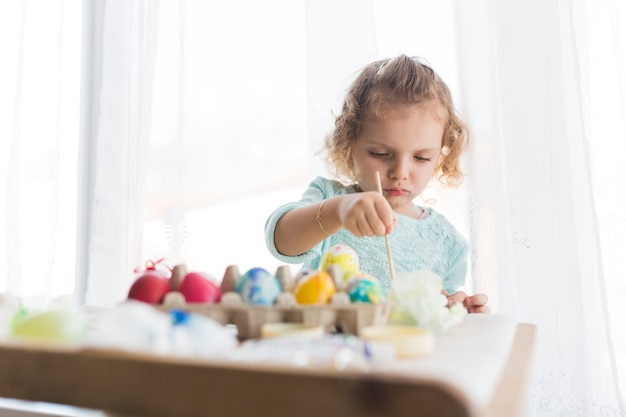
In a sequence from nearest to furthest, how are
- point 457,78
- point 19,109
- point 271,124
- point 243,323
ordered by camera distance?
point 243,323 < point 457,78 < point 271,124 < point 19,109

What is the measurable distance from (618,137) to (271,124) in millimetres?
818

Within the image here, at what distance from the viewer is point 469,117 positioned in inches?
56.1

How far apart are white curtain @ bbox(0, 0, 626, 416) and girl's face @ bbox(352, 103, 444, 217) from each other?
224 mm

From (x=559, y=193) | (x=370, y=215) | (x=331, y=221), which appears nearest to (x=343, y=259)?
(x=370, y=215)

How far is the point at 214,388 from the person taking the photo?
0.44m

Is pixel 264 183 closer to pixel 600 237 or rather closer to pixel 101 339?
pixel 600 237

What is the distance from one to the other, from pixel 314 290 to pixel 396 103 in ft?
2.10

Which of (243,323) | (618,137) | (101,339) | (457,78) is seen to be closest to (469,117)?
(457,78)

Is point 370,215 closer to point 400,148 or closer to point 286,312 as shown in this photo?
point 286,312

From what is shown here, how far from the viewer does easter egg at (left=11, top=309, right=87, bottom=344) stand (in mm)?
569

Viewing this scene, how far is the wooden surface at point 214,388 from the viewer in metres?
0.39

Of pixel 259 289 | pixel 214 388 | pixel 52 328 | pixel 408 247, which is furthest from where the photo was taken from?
pixel 408 247

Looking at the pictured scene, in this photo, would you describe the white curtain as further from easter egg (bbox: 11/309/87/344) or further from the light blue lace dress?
easter egg (bbox: 11/309/87/344)

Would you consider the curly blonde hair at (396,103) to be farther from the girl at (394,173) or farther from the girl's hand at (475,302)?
the girl's hand at (475,302)
